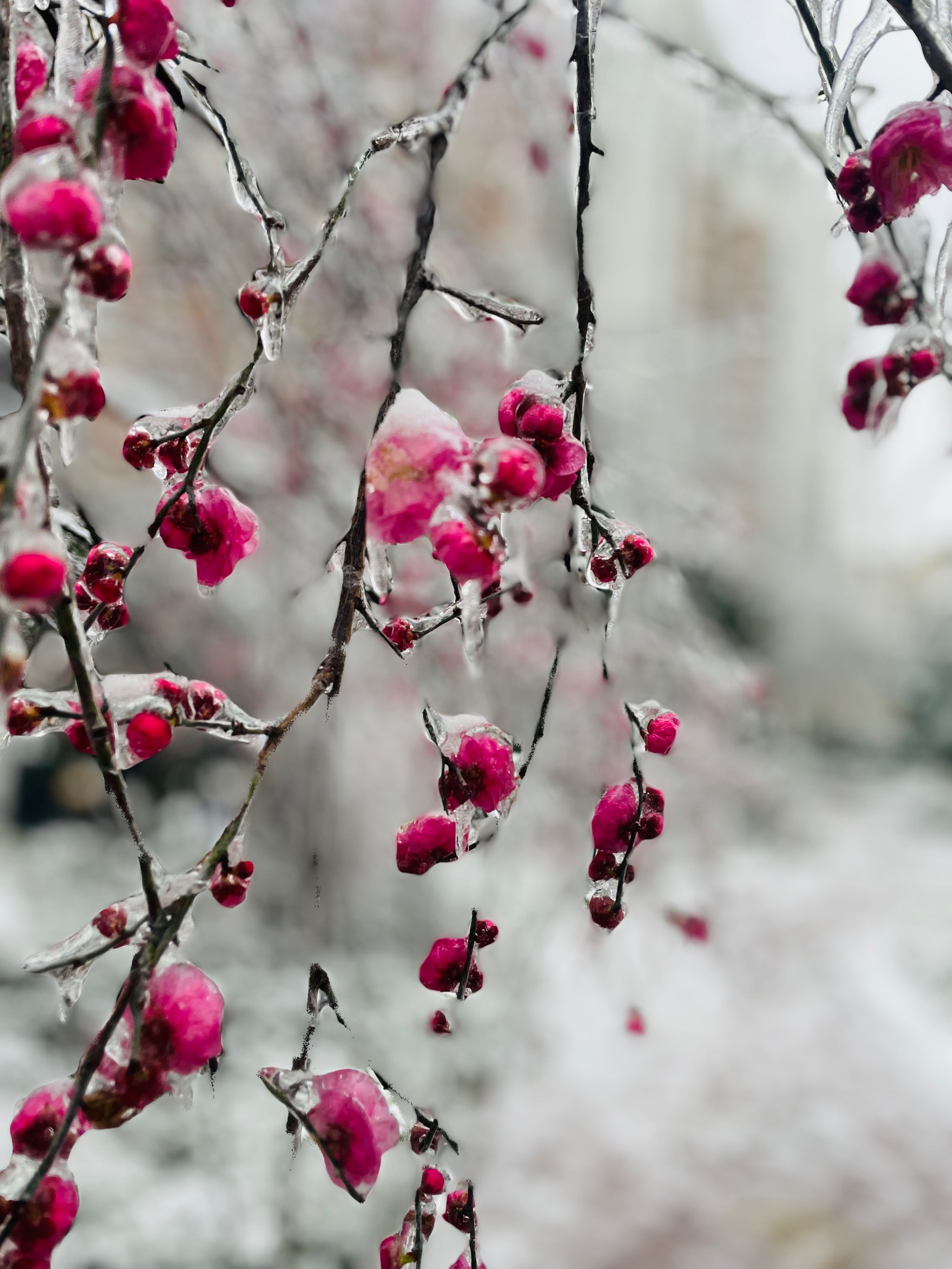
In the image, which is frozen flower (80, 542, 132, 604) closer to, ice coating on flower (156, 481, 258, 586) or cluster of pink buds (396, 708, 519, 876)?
ice coating on flower (156, 481, 258, 586)

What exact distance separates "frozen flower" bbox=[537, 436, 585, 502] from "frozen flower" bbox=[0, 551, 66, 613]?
0.86ft

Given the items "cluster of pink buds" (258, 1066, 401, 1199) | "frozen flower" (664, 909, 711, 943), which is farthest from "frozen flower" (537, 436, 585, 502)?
"frozen flower" (664, 909, 711, 943)

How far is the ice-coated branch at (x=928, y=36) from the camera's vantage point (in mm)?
433

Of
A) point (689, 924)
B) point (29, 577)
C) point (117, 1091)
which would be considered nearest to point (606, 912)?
point (117, 1091)

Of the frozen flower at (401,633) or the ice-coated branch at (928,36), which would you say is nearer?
the ice-coated branch at (928,36)

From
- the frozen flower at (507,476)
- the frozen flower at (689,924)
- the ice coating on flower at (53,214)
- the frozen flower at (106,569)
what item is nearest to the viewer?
the ice coating on flower at (53,214)

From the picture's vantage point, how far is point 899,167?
0.45 m

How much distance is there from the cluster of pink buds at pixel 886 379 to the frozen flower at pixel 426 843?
35 cm

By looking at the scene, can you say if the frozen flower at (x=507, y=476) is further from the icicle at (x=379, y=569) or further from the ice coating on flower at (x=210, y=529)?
the ice coating on flower at (x=210, y=529)

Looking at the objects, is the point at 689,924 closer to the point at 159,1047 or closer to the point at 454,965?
the point at 454,965

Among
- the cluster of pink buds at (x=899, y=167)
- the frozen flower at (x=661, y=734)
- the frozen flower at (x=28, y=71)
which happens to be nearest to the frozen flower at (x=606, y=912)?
the frozen flower at (x=661, y=734)

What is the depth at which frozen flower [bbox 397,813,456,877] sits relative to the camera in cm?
57

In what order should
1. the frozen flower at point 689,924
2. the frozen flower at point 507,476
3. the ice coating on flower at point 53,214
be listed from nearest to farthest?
the ice coating on flower at point 53,214, the frozen flower at point 507,476, the frozen flower at point 689,924

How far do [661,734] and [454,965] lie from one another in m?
0.21
